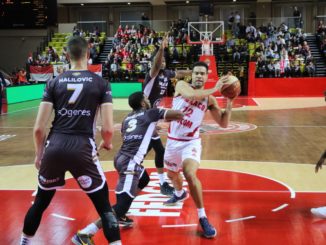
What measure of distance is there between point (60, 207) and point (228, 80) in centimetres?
264

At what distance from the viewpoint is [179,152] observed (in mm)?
5141

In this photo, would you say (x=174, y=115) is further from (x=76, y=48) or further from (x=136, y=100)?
(x=76, y=48)

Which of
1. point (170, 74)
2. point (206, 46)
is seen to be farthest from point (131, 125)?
point (206, 46)

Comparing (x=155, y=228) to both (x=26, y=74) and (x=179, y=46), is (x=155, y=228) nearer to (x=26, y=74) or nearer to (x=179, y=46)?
(x=179, y=46)

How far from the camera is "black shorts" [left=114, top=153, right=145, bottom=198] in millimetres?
4539

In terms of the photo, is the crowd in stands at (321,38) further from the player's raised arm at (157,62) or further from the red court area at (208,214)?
the player's raised arm at (157,62)

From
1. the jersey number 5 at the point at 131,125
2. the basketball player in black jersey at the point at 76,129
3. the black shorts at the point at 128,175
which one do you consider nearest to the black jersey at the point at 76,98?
the basketball player in black jersey at the point at 76,129

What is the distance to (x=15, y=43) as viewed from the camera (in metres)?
33.0

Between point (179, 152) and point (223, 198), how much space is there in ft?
3.84

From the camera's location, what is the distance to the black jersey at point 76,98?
140 inches

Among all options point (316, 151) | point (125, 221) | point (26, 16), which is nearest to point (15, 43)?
point (26, 16)

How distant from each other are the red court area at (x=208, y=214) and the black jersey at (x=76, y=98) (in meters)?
1.45

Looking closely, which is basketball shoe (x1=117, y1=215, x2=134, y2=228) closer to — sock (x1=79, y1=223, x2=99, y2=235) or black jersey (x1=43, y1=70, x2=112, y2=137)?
sock (x1=79, y1=223, x2=99, y2=235)

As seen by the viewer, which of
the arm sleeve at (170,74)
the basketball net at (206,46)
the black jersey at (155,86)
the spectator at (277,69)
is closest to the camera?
the black jersey at (155,86)
